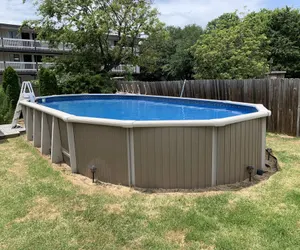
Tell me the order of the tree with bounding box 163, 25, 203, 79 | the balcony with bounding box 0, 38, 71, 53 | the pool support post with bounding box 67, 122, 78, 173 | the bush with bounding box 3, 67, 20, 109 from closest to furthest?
the pool support post with bounding box 67, 122, 78, 173 < the bush with bounding box 3, 67, 20, 109 < the balcony with bounding box 0, 38, 71, 53 < the tree with bounding box 163, 25, 203, 79

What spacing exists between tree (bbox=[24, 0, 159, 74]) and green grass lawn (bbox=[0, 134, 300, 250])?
42.3 ft

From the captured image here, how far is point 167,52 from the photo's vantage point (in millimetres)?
33406

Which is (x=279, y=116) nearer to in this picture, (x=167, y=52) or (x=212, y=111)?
(x=212, y=111)

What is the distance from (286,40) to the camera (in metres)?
24.7

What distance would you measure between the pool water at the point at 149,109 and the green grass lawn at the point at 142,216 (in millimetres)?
2982

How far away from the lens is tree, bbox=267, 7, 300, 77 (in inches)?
965

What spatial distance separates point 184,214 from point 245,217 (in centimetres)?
75

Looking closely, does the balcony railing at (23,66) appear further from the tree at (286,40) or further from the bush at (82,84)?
the tree at (286,40)

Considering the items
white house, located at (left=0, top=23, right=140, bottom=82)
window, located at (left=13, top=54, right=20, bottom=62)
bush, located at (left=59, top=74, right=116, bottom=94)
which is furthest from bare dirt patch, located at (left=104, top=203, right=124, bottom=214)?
window, located at (left=13, top=54, right=20, bottom=62)

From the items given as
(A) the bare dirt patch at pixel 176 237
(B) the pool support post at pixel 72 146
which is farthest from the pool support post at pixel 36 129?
(A) the bare dirt patch at pixel 176 237

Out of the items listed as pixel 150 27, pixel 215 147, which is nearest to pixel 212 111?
pixel 215 147

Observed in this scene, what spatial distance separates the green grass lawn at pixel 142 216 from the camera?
2.91 meters

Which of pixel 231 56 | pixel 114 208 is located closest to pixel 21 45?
pixel 231 56

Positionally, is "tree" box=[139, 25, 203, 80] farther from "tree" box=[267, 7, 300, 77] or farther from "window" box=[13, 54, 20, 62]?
"window" box=[13, 54, 20, 62]
